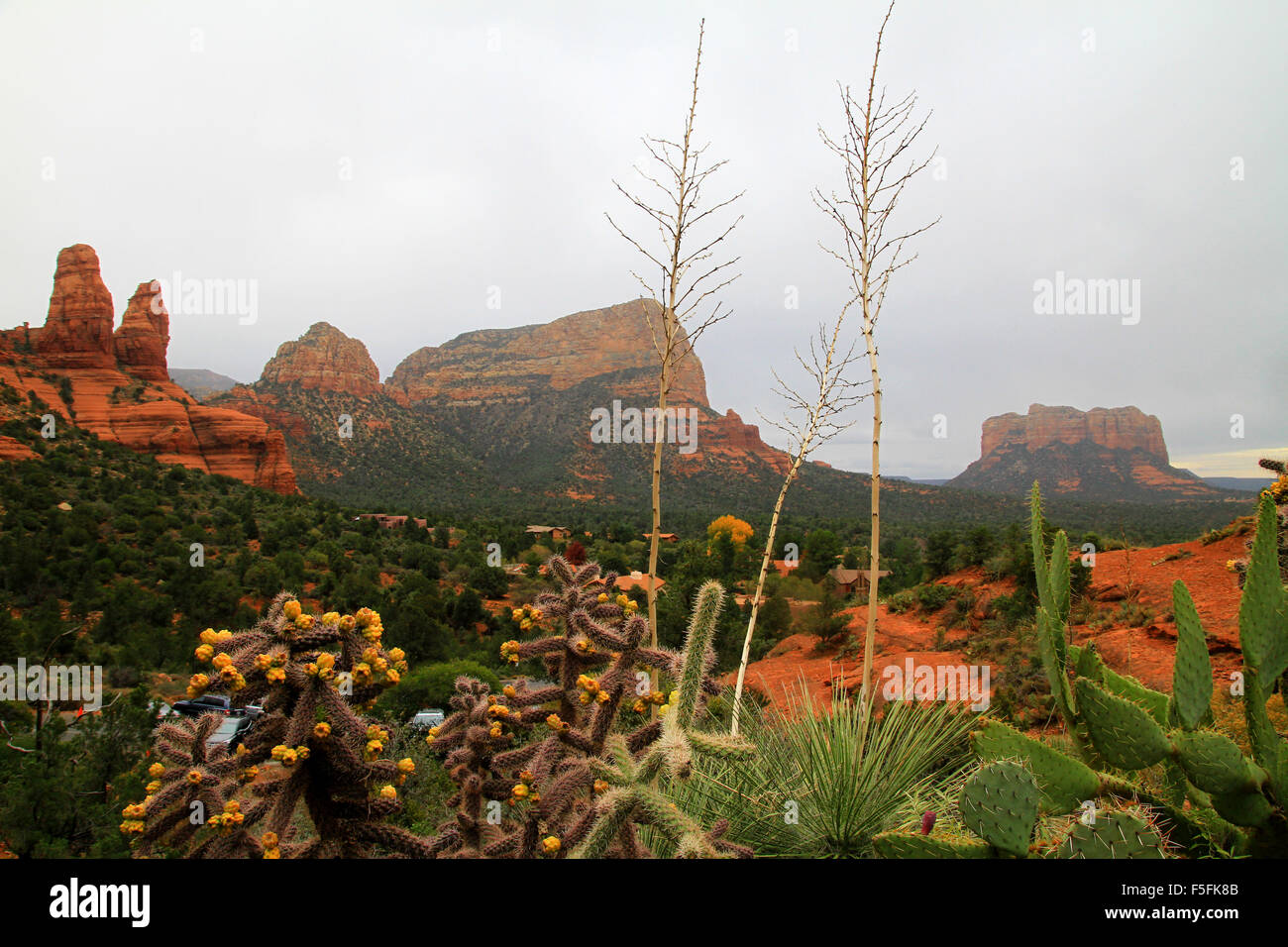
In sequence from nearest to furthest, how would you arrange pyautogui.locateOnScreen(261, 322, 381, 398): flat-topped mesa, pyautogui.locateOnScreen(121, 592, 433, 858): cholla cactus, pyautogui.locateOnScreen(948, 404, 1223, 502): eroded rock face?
pyautogui.locateOnScreen(121, 592, 433, 858): cholla cactus < pyautogui.locateOnScreen(948, 404, 1223, 502): eroded rock face < pyautogui.locateOnScreen(261, 322, 381, 398): flat-topped mesa

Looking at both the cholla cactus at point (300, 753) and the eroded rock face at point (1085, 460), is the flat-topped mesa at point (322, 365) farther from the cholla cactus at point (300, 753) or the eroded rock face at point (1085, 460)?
the cholla cactus at point (300, 753)

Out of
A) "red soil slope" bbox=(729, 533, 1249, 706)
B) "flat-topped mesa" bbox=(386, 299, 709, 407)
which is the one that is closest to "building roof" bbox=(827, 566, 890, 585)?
"red soil slope" bbox=(729, 533, 1249, 706)

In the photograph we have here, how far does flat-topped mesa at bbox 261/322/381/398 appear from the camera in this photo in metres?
74.9

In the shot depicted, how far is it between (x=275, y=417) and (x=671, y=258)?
74379 mm

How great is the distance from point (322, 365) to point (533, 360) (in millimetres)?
37115

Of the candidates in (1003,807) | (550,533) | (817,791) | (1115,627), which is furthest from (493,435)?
(1003,807)

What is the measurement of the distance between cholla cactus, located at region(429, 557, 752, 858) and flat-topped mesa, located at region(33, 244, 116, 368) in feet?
215

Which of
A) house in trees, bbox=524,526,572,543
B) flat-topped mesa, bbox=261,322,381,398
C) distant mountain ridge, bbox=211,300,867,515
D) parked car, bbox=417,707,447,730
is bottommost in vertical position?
parked car, bbox=417,707,447,730

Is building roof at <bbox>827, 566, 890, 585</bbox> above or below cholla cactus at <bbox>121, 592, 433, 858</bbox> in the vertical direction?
below

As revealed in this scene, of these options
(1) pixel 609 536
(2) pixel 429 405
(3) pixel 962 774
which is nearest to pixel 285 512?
(1) pixel 609 536

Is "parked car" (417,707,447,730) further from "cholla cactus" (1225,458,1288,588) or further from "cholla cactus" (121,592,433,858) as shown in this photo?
"cholla cactus" (1225,458,1288,588)

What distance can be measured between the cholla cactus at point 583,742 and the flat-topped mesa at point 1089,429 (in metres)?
97.9

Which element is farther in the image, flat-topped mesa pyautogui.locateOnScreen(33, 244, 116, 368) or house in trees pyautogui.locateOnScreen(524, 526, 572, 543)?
flat-topped mesa pyautogui.locateOnScreen(33, 244, 116, 368)
